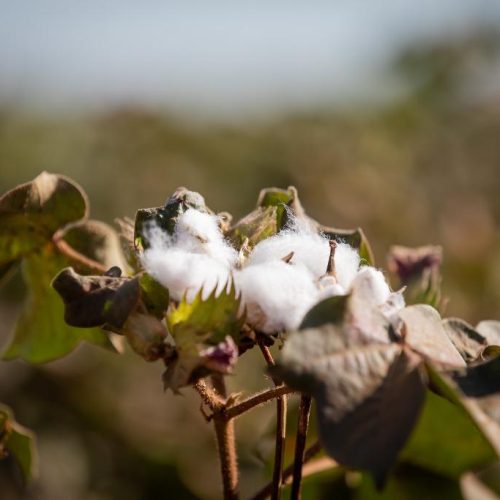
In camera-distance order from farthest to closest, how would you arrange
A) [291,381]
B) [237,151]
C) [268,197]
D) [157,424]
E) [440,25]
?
[440,25] → [237,151] → [157,424] → [268,197] → [291,381]

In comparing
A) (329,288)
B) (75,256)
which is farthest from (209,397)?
(75,256)

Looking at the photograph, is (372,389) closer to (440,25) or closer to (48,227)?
(48,227)

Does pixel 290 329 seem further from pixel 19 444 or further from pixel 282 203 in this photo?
pixel 19 444

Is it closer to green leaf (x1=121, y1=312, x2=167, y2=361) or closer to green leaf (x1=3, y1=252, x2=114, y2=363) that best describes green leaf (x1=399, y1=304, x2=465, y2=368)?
green leaf (x1=121, y1=312, x2=167, y2=361)

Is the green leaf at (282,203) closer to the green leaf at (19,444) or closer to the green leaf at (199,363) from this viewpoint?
the green leaf at (199,363)

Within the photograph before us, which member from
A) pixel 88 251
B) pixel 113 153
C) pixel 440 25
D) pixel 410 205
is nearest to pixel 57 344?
pixel 88 251

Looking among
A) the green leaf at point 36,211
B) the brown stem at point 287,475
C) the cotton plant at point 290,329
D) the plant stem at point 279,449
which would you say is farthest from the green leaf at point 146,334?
the green leaf at point 36,211

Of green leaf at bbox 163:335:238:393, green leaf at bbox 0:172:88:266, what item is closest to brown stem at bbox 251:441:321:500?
green leaf at bbox 163:335:238:393

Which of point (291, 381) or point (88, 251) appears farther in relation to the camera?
point (88, 251)
